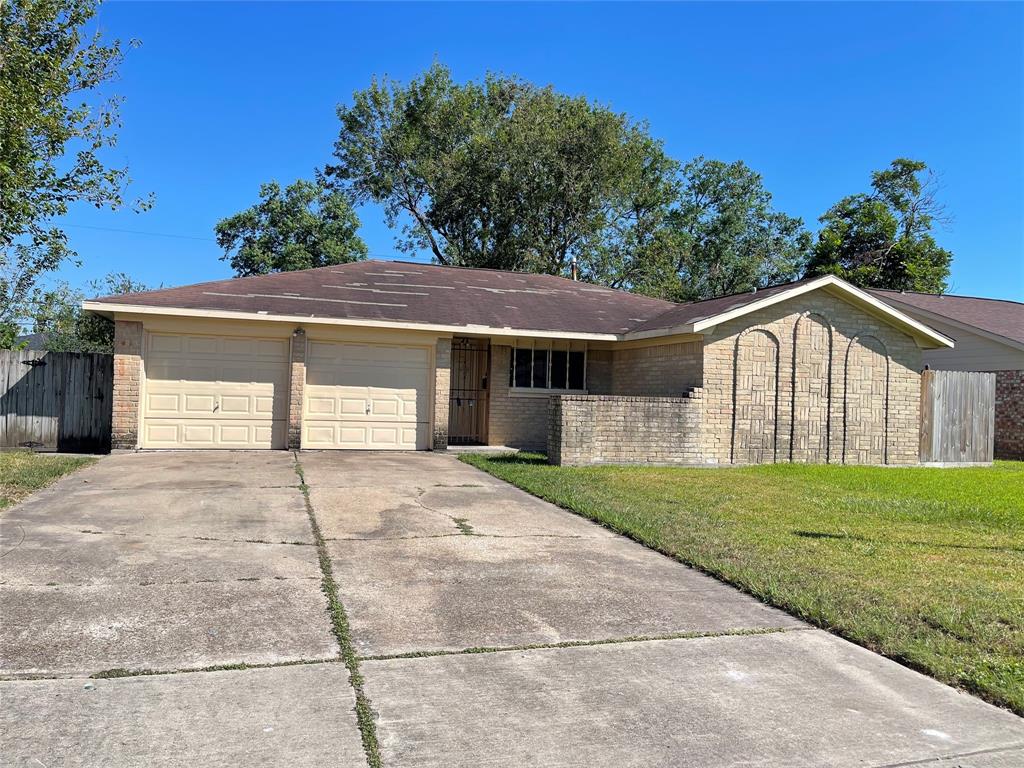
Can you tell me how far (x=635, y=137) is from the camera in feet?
111

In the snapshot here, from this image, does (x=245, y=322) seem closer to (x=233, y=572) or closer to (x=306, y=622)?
(x=233, y=572)

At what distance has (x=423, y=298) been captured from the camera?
16.1 metres

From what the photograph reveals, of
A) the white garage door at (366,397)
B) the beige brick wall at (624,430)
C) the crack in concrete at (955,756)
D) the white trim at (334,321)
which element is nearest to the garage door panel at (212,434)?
the white garage door at (366,397)

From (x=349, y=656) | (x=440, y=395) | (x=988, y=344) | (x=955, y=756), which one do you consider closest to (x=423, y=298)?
(x=440, y=395)

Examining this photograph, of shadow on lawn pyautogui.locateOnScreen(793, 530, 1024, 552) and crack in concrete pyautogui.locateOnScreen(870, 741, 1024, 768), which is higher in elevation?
shadow on lawn pyautogui.locateOnScreen(793, 530, 1024, 552)

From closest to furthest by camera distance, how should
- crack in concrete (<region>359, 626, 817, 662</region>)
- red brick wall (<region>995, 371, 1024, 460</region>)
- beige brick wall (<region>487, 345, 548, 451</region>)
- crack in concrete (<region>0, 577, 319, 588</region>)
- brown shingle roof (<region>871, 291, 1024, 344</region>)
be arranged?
crack in concrete (<region>359, 626, 817, 662</region>)
crack in concrete (<region>0, 577, 319, 588</region>)
beige brick wall (<region>487, 345, 548, 451</region>)
red brick wall (<region>995, 371, 1024, 460</region>)
brown shingle roof (<region>871, 291, 1024, 344</region>)

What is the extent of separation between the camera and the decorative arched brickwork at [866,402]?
1471cm

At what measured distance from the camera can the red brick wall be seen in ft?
63.4

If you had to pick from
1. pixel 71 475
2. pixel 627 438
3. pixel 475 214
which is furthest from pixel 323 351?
pixel 475 214

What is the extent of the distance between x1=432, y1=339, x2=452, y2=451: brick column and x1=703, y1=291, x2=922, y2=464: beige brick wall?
16.3ft

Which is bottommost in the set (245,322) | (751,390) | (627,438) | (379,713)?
(379,713)

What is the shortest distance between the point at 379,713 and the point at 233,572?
2659mm

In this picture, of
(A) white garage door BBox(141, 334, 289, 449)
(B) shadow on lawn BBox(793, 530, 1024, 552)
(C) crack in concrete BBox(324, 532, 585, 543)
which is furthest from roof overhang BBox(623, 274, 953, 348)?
(A) white garage door BBox(141, 334, 289, 449)

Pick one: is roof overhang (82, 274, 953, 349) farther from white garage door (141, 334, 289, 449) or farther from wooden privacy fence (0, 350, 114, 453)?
wooden privacy fence (0, 350, 114, 453)
